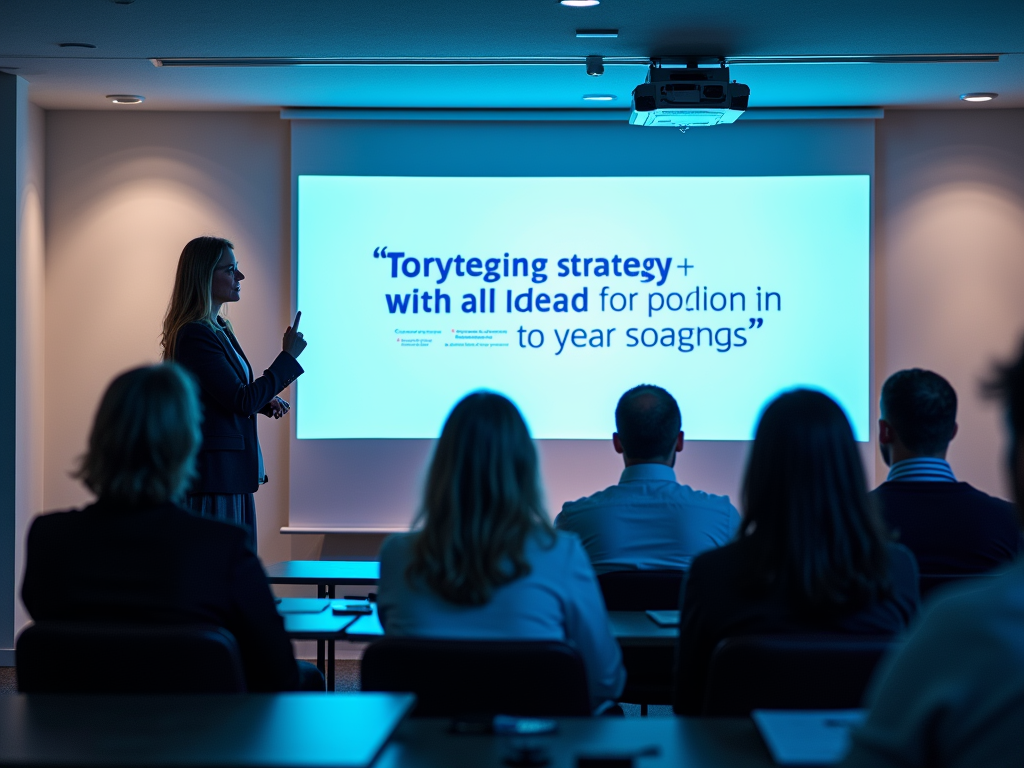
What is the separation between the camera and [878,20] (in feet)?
14.3

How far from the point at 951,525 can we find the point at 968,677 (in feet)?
6.49

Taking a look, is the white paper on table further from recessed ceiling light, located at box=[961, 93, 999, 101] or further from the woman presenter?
recessed ceiling light, located at box=[961, 93, 999, 101]

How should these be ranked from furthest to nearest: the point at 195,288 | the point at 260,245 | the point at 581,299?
the point at 260,245 < the point at 581,299 < the point at 195,288

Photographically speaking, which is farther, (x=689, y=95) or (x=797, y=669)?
(x=689, y=95)

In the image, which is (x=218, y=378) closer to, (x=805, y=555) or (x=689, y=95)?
(x=689, y=95)

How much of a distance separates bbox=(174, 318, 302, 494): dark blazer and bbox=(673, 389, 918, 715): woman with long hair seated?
2.47 meters

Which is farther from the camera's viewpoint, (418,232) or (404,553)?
(418,232)

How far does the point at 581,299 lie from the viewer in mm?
5828

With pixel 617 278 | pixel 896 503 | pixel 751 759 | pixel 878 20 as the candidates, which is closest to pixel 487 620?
pixel 751 759

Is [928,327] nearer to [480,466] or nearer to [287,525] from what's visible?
[287,525]

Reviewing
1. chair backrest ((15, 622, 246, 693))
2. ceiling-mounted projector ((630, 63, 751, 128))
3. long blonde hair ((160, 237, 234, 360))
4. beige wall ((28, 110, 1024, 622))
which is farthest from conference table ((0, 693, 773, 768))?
beige wall ((28, 110, 1024, 622))

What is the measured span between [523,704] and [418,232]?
14.1 ft

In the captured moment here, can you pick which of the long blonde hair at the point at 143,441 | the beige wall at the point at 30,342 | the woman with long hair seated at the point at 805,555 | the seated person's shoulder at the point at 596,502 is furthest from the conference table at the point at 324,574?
the beige wall at the point at 30,342

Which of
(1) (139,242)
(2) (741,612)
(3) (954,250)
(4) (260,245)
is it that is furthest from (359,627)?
(3) (954,250)
